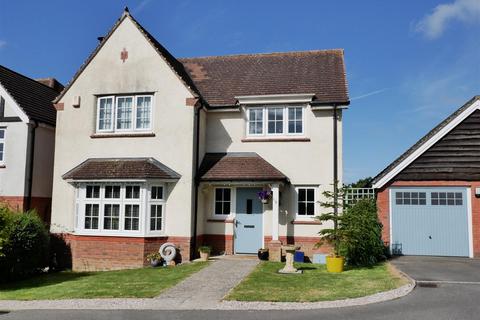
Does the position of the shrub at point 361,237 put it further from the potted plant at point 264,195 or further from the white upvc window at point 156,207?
the white upvc window at point 156,207

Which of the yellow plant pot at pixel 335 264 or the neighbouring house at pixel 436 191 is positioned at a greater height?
the neighbouring house at pixel 436 191

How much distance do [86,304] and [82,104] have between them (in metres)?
9.54

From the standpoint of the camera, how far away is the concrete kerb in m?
9.07

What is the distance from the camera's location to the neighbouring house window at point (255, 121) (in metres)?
17.1

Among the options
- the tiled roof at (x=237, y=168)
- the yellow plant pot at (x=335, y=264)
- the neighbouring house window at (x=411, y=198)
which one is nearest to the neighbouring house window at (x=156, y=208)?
the tiled roof at (x=237, y=168)

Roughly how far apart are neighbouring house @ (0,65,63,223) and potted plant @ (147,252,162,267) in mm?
6401

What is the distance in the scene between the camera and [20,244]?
551 inches

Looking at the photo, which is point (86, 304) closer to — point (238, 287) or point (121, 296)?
point (121, 296)

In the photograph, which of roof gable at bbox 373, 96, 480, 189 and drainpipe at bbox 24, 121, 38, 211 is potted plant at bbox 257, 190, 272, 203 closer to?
roof gable at bbox 373, 96, 480, 189

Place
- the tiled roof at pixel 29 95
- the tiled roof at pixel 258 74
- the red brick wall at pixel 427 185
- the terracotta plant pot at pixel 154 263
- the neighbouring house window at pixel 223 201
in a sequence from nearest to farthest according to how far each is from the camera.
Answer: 1. the terracotta plant pot at pixel 154 263
2. the red brick wall at pixel 427 185
3. the neighbouring house window at pixel 223 201
4. the tiled roof at pixel 258 74
5. the tiled roof at pixel 29 95

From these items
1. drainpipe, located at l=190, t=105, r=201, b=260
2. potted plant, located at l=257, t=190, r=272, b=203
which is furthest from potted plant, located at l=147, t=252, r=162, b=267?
potted plant, located at l=257, t=190, r=272, b=203

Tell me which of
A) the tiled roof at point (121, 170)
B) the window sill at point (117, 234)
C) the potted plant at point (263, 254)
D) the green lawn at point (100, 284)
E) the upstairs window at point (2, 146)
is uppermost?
the upstairs window at point (2, 146)

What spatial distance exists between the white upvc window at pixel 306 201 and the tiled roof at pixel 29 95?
11.5m

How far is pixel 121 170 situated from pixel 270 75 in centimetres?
753
